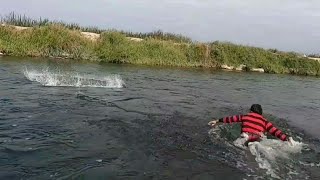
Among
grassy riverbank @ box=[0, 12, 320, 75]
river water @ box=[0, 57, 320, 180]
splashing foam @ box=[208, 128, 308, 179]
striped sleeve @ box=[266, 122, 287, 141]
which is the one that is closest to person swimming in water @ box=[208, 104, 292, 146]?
striped sleeve @ box=[266, 122, 287, 141]

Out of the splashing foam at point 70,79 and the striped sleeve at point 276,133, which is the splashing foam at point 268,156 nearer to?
the striped sleeve at point 276,133

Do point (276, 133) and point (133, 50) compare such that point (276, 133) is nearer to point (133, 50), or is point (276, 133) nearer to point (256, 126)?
point (256, 126)

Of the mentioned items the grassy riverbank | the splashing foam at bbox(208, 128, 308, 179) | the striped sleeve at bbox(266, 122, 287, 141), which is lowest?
the splashing foam at bbox(208, 128, 308, 179)

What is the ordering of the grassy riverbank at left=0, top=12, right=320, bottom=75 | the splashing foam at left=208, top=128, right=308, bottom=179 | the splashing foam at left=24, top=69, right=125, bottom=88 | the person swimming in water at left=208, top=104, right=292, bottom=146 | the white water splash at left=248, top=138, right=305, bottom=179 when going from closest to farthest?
the splashing foam at left=208, top=128, right=308, bottom=179 → the white water splash at left=248, top=138, right=305, bottom=179 → the person swimming in water at left=208, top=104, right=292, bottom=146 → the splashing foam at left=24, top=69, right=125, bottom=88 → the grassy riverbank at left=0, top=12, right=320, bottom=75

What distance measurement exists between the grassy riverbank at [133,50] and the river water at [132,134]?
1306 centimetres

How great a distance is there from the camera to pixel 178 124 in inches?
546

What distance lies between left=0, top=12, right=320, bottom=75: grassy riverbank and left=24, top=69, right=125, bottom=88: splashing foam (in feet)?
35.9

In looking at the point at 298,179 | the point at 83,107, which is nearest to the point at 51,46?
the point at 83,107

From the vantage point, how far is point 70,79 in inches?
865

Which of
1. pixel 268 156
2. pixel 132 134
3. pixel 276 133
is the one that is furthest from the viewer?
pixel 132 134

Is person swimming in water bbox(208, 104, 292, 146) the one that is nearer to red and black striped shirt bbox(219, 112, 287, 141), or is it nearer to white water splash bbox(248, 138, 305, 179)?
red and black striped shirt bbox(219, 112, 287, 141)

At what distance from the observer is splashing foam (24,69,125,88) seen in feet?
66.5

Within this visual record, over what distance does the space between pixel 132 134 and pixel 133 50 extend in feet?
86.8

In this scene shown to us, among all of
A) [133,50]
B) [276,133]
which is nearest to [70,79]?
[276,133]
